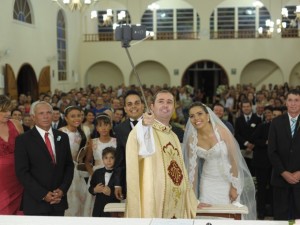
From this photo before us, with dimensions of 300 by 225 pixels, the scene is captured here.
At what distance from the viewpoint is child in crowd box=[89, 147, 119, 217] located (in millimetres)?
5367

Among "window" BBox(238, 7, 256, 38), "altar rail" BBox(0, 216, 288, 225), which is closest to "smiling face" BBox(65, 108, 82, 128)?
"altar rail" BBox(0, 216, 288, 225)

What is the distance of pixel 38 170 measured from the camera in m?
4.65

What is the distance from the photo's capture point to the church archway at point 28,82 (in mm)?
17578

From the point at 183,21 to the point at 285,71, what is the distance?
5.53 m

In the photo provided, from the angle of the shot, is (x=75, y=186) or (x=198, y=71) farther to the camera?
(x=198, y=71)

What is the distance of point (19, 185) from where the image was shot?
4910mm

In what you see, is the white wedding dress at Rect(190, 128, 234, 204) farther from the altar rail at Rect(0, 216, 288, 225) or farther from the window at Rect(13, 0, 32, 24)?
the window at Rect(13, 0, 32, 24)

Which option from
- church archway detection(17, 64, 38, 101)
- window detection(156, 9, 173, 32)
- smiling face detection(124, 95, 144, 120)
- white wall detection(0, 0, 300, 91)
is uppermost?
window detection(156, 9, 173, 32)

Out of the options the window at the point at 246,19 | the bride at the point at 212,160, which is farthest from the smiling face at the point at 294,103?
the window at the point at 246,19

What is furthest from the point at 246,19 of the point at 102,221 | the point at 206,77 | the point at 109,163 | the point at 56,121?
the point at 102,221

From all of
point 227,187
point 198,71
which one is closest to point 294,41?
point 198,71

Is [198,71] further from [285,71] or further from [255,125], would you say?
[255,125]

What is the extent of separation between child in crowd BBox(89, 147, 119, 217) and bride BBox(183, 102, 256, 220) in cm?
94

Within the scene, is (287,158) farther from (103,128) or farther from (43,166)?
(43,166)
